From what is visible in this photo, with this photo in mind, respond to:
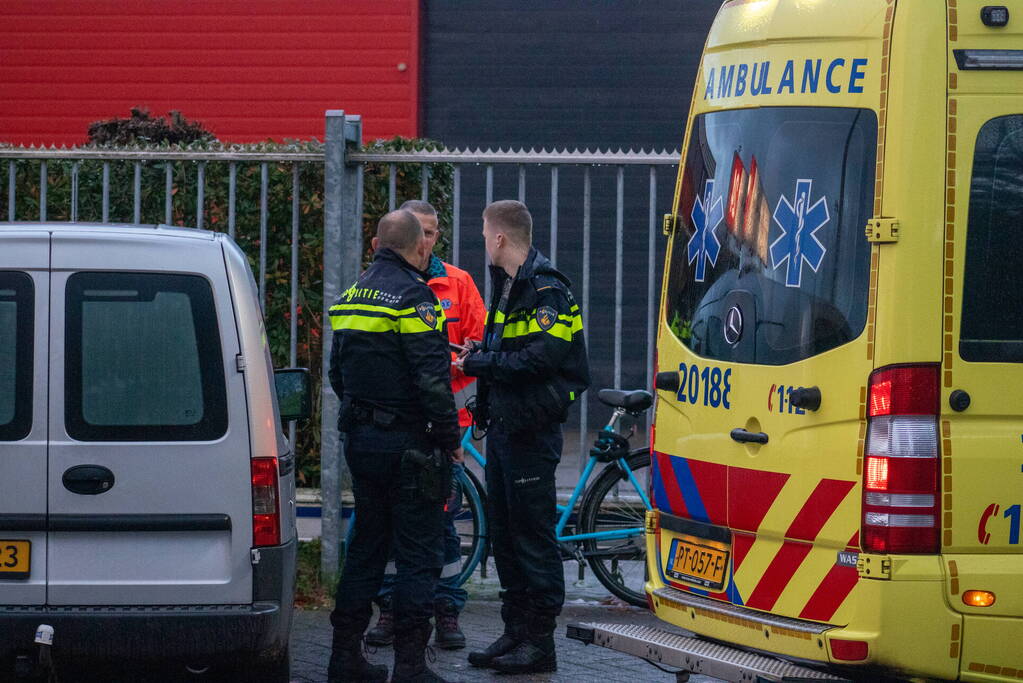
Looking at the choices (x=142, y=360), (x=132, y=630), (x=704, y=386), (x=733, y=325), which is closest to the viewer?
(x=132, y=630)

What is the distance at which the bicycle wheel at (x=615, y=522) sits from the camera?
7480 mm

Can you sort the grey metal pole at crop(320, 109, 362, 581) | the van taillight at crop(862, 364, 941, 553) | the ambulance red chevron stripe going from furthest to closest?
the grey metal pole at crop(320, 109, 362, 581), the ambulance red chevron stripe, the van taillight at crop(862, 364, 941, 553)

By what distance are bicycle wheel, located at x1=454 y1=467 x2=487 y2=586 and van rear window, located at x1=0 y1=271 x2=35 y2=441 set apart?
3.11m

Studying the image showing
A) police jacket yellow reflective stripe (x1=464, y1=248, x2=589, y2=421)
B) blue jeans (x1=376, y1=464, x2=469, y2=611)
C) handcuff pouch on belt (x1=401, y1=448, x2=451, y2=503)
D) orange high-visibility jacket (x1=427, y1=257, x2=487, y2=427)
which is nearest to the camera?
handcuff pouch on belt (x1=401, y1=448, x2=451, y2=503)

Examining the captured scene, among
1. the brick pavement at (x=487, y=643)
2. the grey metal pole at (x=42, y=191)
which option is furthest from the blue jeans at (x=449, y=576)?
the grey metal pole at (x=42, y=191)

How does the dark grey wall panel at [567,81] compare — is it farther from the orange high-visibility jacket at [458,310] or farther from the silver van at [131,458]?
the silver van at [131,458]

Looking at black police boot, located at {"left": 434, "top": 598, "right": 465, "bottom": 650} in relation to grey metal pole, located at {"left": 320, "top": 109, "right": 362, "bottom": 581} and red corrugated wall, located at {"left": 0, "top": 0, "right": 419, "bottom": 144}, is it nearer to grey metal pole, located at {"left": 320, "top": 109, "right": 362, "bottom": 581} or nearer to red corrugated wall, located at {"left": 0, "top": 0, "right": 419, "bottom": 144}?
grey metal pole, located at {"left": 320, "top": 109, "right": 362, "bottom": 581}

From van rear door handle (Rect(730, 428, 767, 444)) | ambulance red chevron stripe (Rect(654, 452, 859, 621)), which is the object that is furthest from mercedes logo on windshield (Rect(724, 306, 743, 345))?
ambulance red chevron stripe (Rect(654, 452, 859, 621))

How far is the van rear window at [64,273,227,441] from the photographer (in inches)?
183

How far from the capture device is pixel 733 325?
482 centimetres

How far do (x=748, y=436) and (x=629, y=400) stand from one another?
2.50 meters

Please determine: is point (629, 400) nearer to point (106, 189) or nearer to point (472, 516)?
point (472, 516)

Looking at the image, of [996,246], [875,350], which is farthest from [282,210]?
[996,246]

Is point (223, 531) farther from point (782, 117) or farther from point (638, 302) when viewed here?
point (638, 302)
